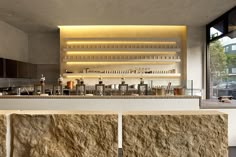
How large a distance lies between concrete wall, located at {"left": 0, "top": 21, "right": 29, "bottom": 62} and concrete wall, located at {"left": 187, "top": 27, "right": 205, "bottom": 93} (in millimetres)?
5231

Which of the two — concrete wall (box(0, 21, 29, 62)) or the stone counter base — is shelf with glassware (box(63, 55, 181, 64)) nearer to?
concrete wall (box(0, 21, 29, 62))

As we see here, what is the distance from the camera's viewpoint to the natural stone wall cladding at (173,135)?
1174 millimetres

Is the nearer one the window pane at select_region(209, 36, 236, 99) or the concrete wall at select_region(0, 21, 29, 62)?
the window pane at select_region(209, 36, 236, 99)

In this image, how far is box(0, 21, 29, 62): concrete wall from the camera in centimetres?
691

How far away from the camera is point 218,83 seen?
7062 millimetres

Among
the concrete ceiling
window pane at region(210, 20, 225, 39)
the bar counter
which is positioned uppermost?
the concrete ceiling

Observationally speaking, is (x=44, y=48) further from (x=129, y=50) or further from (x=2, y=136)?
(x=2, y=136)

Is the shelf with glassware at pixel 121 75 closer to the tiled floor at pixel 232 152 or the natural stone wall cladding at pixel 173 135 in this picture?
the tiled floor at pixel 232 152

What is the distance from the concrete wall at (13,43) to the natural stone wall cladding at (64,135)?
619 centimetres

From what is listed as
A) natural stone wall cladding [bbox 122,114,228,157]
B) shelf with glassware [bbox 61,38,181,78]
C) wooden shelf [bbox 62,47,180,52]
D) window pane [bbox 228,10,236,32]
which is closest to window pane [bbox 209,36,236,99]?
window pane [bbox 228,10,236,32]

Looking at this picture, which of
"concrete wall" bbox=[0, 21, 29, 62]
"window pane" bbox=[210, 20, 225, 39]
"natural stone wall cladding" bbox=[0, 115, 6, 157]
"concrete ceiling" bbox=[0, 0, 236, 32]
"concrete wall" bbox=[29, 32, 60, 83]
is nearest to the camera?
"natural stone wall cladding" bbox=[0, 115, 6, 157]

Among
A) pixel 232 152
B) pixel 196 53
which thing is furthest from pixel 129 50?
pixel 232 152

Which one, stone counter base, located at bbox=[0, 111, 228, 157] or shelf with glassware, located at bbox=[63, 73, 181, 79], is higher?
shelf with glassware, located at bbox=[63, 73, 181, 79]

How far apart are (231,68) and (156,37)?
2554 millimetres
